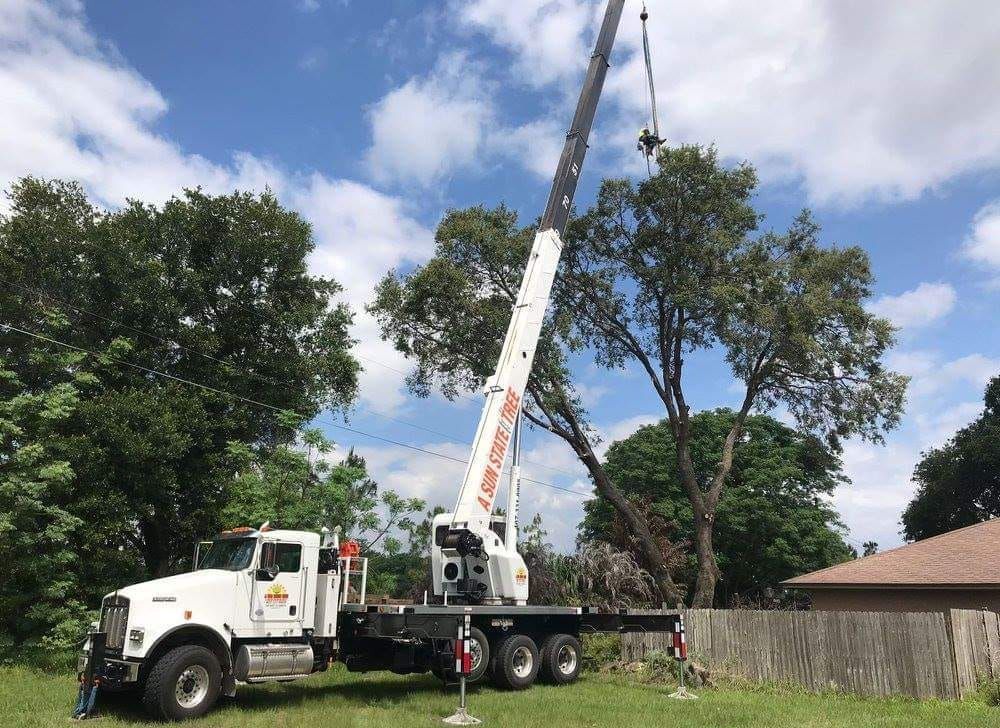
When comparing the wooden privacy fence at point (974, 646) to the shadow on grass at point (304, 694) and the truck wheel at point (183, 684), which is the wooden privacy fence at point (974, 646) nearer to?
the shadow on grass at point (304, 694)

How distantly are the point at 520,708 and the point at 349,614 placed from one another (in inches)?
135

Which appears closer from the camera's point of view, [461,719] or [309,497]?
[461,719]

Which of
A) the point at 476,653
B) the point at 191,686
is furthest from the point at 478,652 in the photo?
the point at 191,686

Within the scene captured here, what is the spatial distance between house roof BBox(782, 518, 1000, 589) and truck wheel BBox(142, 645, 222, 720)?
712 inches

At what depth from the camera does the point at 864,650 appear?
13.9 m

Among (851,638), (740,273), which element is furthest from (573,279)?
(851,638)

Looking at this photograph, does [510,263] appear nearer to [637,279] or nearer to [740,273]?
[637,279]

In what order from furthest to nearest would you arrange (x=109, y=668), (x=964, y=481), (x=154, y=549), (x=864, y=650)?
1. (x=964, y=481)
2. (x=154, y=549)
3. (x=864, y=650)
4. (x=109, y=668)

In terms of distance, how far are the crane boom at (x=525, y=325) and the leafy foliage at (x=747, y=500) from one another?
20.0 metres

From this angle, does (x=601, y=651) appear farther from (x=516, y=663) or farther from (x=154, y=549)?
(x=154, y=549)

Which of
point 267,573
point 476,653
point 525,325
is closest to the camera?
point 267,573

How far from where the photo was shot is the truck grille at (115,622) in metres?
10.8

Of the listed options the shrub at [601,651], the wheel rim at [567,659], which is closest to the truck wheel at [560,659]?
the wheel rim at [567,659]

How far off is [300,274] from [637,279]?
11.7m
